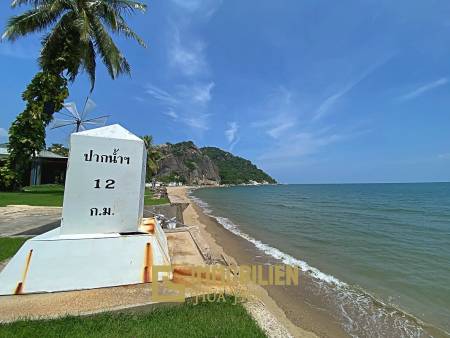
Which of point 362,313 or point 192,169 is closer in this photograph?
point 362,313

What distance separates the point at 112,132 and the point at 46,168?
107ft

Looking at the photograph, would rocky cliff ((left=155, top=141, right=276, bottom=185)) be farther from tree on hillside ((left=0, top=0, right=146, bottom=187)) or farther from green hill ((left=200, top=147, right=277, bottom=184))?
tree on hillside ((left=0, top=0, right=146, bottom=187))

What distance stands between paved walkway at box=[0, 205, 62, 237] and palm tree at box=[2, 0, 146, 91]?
958 centimetres

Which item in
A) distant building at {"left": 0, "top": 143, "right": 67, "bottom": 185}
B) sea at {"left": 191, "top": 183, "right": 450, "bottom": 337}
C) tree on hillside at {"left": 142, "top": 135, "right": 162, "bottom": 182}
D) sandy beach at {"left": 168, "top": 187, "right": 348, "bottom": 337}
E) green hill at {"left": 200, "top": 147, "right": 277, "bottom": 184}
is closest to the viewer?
sandy beach at {"left": 168, "top": 187, "right": 348, "bottom": 337}

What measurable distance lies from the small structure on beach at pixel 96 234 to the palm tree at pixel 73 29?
14798 mm

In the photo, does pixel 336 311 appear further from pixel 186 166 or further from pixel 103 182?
pixel 186 166

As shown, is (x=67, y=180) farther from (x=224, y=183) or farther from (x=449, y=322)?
(x=224, y=183)

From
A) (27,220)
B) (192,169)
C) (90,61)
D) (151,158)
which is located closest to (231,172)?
(192,169)

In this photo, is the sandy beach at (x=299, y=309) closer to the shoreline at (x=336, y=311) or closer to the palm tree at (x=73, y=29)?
the shoreline at (x=336, y=311)

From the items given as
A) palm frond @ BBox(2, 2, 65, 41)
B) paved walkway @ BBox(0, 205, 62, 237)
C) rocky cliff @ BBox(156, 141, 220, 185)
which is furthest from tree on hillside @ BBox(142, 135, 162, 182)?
rocky cliff @ BBox(156, 141, 220, 185)

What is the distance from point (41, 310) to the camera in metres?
3.34

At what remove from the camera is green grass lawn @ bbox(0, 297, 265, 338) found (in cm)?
289

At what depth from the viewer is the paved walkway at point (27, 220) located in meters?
8.39

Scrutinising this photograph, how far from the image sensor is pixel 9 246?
6.20m
